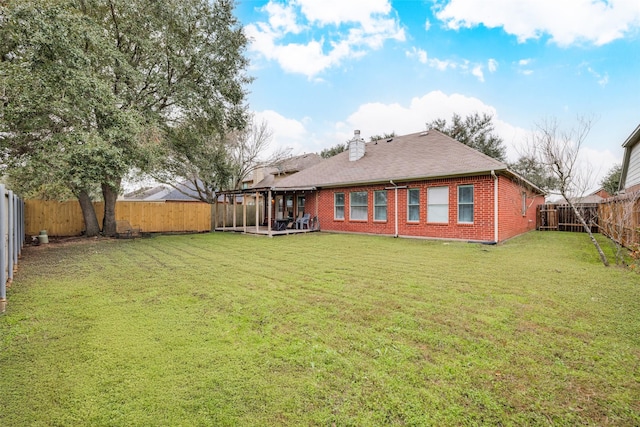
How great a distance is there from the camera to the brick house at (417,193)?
35.5 ft

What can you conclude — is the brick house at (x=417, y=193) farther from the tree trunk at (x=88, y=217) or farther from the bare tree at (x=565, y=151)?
the tree trunk at (x=88, y=217)

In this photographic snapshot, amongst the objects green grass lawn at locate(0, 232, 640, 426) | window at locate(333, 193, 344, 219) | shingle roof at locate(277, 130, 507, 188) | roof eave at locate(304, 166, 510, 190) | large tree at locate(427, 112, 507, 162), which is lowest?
green grass lawn at locate(0, 232, 640, 426)

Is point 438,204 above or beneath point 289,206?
beneath

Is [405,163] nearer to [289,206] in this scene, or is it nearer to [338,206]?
[338,206]

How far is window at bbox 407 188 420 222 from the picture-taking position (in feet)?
40.8

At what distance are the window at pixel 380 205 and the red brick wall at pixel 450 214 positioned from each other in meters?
0.14

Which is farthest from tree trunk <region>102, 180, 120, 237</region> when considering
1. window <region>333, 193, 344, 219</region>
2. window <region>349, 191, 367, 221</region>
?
window <region>349, 191, 367, 221</region>

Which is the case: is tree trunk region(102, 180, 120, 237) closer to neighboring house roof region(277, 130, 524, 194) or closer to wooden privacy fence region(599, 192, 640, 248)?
neighboring house roof region(277, 130, 524, 194)

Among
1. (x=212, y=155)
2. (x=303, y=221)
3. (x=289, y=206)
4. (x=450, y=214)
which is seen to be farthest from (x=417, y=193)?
(x=212, y=155)

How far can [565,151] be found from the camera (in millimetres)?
7383

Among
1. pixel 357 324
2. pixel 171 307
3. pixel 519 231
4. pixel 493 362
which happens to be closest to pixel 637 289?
pixel 493 362

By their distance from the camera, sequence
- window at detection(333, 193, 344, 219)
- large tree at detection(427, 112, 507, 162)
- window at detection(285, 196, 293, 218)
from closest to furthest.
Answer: window at detection(333, 193, 344, 219)
window at detection(285, 196, 293, 218)
large tree at detection(427, 112, 507, 162)

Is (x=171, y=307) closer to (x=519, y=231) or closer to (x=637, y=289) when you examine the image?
(x=637, y=289)

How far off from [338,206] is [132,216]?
1008cm
